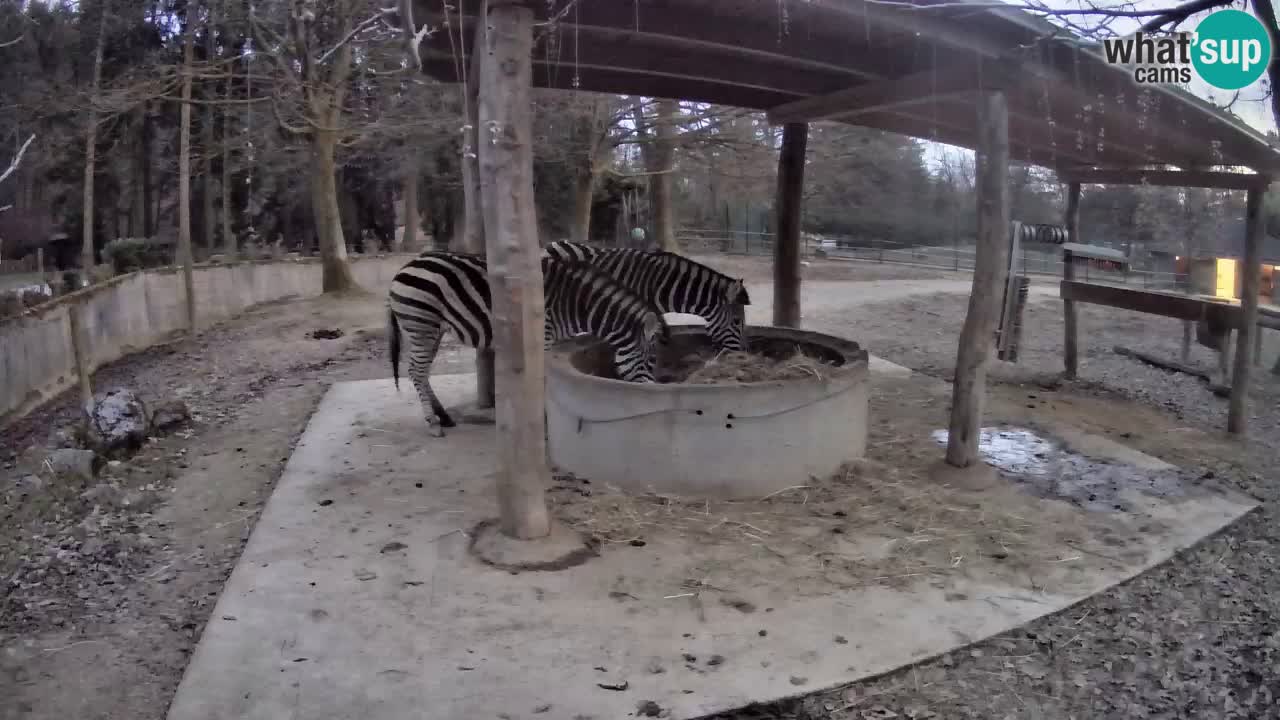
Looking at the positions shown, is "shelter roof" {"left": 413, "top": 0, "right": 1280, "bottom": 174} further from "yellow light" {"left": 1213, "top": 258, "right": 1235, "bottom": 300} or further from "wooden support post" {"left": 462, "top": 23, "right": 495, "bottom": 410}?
"yellow light" {"left": 1213, "top": 258, "right": 1235, "bottom": 300}

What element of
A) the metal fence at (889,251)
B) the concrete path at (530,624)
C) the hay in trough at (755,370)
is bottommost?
the concrete path at (530,624)

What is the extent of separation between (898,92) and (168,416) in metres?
6.63

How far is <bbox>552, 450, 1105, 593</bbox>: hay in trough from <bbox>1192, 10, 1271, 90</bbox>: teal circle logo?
239 cm

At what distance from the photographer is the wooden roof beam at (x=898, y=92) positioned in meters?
5.71

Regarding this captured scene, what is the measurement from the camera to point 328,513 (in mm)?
5215

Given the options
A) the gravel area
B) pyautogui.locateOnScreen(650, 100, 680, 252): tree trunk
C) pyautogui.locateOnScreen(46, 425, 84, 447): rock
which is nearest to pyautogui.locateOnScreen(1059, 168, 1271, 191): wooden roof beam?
the gravel area

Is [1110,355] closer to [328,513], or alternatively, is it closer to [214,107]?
[328,513]

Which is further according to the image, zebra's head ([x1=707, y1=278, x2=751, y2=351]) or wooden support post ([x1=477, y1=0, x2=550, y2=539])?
zebra's head ([x1=707, y1=278, x2=751, y2=351])

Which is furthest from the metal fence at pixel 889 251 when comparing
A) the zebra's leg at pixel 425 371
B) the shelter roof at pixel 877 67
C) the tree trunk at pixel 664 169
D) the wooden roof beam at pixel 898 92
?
the zebra's leg at pixel 425 371

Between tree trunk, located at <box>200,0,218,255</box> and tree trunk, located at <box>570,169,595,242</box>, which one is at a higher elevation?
tree trunk, located at <box>200,0,218,255</box>

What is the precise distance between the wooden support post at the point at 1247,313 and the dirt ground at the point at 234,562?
285 millimetres

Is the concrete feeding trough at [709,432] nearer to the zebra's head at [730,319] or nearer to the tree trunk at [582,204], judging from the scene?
the zebra's head at [730,319]

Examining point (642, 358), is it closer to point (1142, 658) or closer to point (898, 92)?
point (898, 92)

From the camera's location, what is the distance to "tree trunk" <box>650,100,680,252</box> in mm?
17312
